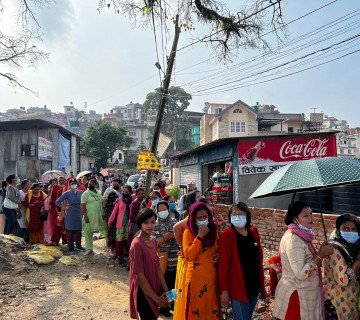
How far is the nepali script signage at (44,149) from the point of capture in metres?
23.2

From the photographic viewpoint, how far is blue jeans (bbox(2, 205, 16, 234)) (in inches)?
312

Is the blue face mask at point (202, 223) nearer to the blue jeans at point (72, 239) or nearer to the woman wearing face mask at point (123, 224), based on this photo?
the woman wearing face mask at point (123, 224)

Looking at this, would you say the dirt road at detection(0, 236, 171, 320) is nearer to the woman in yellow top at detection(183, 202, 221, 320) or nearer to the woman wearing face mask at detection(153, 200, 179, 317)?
the woman wearing face mask at detection(153, 200, 179, 317)

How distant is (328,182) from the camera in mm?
2752

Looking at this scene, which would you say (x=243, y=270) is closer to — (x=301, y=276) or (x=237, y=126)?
(x=301, y=276)

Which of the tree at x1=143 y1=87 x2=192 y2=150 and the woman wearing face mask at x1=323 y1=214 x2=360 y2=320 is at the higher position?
the tree at x1=143 y1=87 x2=192 y2=150

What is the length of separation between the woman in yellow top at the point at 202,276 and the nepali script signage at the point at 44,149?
22.9 meters

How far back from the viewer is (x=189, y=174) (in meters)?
20.4

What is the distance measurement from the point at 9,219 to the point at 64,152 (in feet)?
64.9

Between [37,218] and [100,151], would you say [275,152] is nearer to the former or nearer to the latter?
[37,218]

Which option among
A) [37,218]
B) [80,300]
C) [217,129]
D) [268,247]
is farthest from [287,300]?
[217,129]

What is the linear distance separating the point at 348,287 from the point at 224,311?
204 cm

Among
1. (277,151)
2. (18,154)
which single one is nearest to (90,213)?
(277,151)

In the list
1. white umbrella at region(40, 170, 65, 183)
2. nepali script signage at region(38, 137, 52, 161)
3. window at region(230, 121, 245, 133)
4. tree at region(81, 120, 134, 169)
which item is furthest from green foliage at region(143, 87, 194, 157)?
white umbrella at region(40, 170, 65, 183)
